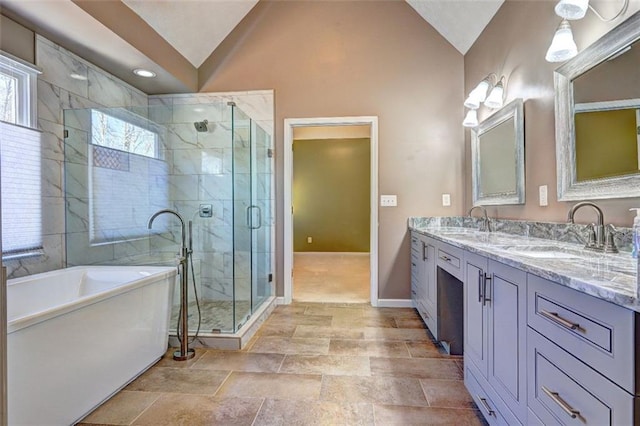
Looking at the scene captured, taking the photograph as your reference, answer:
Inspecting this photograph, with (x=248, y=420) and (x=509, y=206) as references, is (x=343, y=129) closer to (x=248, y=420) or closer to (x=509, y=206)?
(x=509, y=206)

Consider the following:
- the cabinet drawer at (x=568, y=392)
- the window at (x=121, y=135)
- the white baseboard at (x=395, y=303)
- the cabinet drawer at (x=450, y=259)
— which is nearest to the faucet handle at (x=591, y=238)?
the cabinet drawer at (x=450, y=259)

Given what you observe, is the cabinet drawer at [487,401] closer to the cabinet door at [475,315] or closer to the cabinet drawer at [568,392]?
the cabinet door at [475,315]

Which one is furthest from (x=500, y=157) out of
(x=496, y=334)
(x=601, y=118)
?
(x=496, y=334)

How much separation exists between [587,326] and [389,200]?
2.64 metres

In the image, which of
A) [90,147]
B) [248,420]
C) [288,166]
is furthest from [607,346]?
[90,147]

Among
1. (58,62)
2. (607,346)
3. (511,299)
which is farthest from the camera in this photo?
(58,62)

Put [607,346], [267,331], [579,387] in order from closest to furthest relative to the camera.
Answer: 1. [607,346]
2. [579,387]
3. [267,331]

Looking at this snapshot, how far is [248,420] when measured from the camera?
164 centimetres

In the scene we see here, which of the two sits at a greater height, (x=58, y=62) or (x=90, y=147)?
(x=58, y=62)

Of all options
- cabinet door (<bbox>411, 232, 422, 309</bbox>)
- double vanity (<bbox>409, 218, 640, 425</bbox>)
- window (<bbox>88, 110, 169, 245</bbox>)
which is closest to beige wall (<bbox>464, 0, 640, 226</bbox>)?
double vanity (<bbox>409, 218, 640, 425</bbox>)

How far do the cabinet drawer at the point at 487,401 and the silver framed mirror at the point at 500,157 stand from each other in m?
1.27

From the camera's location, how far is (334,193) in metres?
7.45

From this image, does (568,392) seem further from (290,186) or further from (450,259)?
(290,186)

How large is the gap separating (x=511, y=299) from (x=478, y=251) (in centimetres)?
30
